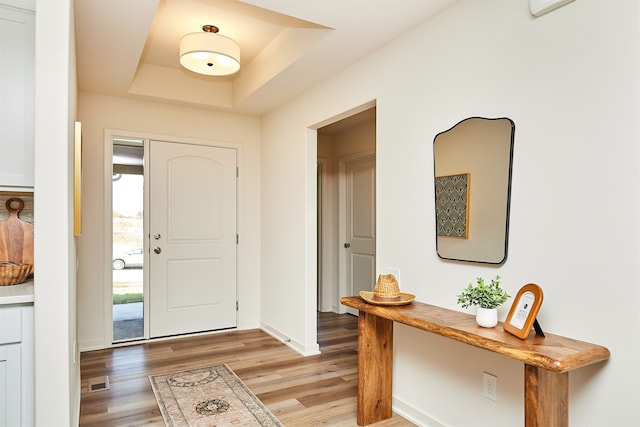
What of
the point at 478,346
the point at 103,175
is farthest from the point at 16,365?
the point at 103,175

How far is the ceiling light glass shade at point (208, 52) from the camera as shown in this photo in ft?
9.86

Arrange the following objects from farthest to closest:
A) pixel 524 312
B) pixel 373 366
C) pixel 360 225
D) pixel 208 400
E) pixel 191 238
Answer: pixel 360 225 < pixel 191 238 < pixel 208 400 < pixel 373 366 < pixel 524 312

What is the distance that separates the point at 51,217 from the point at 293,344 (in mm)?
2677

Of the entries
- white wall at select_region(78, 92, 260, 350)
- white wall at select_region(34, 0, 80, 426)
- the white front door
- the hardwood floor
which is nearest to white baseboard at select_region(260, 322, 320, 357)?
the hardwood floor

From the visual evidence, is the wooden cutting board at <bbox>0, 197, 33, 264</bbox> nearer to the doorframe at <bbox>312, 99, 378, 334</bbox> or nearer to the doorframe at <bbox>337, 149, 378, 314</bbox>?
the doorframe at <bbox>312, 99, 378, 334</bbox>

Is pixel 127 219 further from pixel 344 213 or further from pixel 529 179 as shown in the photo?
pixel 529 179

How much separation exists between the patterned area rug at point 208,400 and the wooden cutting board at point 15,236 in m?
1.27

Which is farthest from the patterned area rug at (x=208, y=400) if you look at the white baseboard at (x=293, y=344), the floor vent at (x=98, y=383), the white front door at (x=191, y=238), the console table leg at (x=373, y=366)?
the white front door at (x=191, y=238)

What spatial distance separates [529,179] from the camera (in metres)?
1.84

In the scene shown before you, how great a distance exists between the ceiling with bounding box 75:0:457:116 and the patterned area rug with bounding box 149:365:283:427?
2.43 meters

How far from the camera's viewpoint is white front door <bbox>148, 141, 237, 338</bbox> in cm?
418

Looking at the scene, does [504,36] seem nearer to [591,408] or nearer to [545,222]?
[545,222]

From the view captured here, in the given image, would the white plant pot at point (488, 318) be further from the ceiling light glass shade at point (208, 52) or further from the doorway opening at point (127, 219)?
Result: the doorway opening at point (127, 219)

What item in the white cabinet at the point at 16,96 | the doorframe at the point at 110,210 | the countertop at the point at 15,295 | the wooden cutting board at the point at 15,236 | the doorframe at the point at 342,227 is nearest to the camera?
the countertop at the point at 15,295
